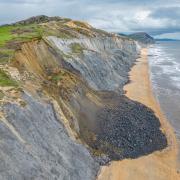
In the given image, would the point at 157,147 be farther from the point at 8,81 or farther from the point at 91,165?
the point at 8,81

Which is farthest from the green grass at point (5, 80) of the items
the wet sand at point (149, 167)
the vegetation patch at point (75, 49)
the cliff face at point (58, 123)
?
the vegetation patch at point (75, 49)

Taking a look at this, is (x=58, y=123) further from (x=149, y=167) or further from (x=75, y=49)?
(x=75, y=49)

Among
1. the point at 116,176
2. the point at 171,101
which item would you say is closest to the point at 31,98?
the point at 116,176

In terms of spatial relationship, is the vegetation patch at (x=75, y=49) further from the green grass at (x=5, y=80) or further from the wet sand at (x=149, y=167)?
the green grass at (x=5, y=80)

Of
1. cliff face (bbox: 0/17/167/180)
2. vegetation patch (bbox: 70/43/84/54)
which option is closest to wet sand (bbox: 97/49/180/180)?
cliff face (bbox: 0/17/167/180)

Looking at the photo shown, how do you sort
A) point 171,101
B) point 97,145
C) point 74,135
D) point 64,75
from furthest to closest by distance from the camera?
point 171,101, point 64,75, point 97,145, point 74,135

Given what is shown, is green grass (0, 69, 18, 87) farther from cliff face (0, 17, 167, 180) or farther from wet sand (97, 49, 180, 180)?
wet sand (97, 49, 180, 180)

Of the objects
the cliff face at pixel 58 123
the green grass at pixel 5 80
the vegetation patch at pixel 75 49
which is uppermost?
the green grass at pixel 5 80
